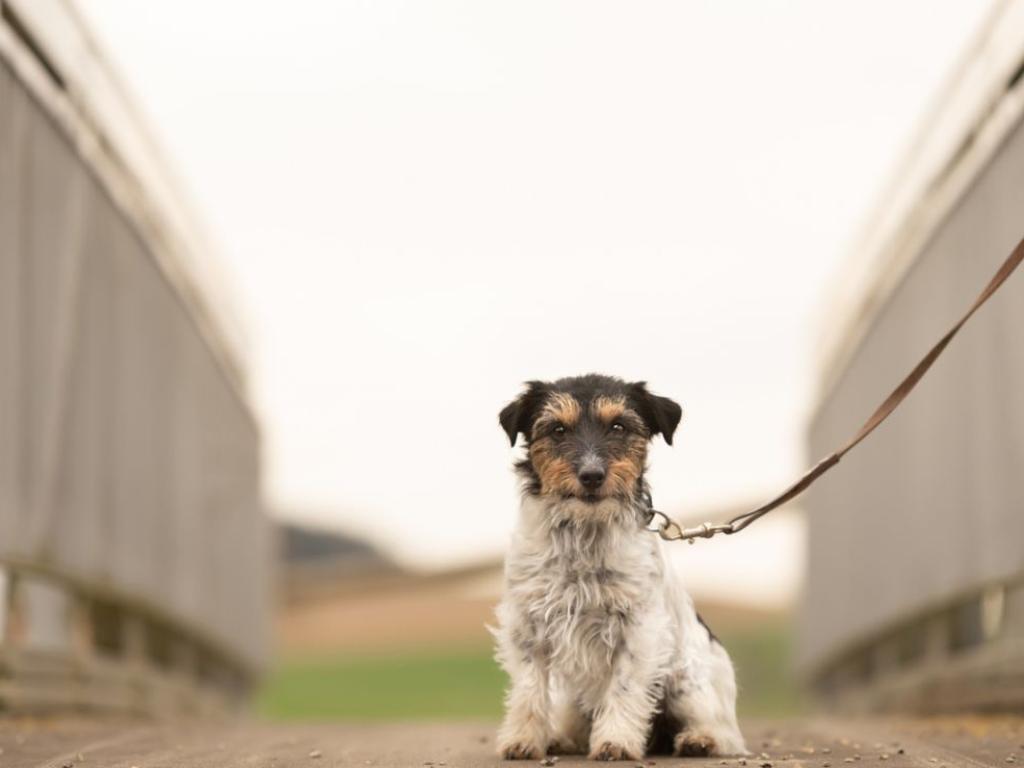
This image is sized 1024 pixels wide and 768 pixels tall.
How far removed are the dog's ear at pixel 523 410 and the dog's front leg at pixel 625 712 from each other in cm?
103

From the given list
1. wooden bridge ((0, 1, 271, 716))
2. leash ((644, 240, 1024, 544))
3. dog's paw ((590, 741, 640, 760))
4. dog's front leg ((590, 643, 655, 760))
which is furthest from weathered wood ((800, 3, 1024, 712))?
wooden bridge ((0, 1, 271, 716))

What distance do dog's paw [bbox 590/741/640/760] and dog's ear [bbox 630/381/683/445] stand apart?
4.29 feet

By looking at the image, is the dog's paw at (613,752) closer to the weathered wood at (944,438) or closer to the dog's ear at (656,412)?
the dog's ear at (656,412)

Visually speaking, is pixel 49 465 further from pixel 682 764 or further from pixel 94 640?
pixel 682 764

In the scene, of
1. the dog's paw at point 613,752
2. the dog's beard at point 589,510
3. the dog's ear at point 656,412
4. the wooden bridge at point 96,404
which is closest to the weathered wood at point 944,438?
the dog's ear at point 656,412

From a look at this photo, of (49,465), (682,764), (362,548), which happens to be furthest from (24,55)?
(362,548)

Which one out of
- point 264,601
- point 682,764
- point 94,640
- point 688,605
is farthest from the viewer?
point 264,601

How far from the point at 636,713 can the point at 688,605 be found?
76 cm

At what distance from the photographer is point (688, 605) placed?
7.32 metres

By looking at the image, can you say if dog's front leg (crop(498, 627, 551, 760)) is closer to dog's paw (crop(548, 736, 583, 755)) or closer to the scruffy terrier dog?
the scruffy terrier dog

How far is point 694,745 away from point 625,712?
1.56ft

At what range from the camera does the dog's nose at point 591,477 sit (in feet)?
21.8

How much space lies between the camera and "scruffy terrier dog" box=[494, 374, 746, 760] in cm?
673

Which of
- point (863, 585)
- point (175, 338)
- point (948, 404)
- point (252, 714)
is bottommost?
point (252, 714)
